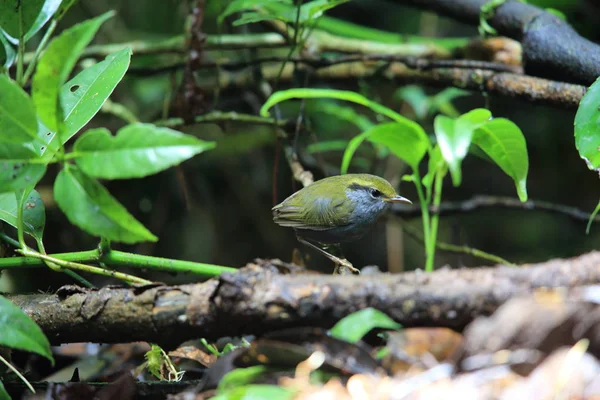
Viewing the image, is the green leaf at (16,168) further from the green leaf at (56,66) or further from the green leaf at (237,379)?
the green leaf at (237,379)

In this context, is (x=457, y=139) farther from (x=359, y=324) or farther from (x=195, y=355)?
(x=195, y=355)

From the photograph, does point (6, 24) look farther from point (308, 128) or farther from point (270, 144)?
point (270, 144)

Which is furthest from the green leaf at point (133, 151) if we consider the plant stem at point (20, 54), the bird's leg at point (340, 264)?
the bird's leg at point (340, 264)

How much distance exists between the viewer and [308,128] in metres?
3.17

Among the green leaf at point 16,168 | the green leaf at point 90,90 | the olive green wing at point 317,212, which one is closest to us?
the green leaf at point 16,168

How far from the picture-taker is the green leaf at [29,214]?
6.16 ft

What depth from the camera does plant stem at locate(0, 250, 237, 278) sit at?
5.93ft

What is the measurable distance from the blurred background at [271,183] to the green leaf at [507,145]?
2266mm

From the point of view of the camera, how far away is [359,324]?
4.35ft

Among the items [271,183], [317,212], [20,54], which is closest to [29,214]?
[20,54]

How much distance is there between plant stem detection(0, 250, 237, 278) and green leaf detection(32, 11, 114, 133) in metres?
0.55

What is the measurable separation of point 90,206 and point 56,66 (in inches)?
12.4

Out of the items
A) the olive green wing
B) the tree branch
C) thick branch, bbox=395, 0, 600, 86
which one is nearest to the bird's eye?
the olive green wing

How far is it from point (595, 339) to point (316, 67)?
238 cm
